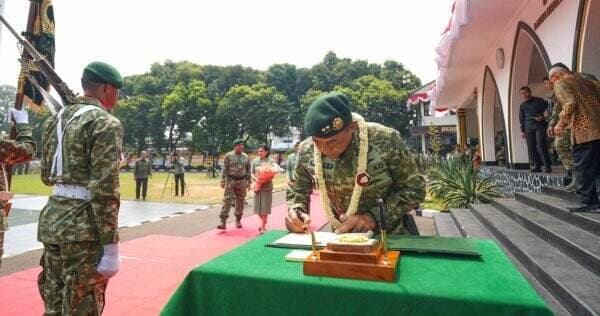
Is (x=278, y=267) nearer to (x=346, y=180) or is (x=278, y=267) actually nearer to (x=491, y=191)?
(x=346, y=180)

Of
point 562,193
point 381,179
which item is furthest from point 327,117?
point 562,193

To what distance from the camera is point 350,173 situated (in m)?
2.00

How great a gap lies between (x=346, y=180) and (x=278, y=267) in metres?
0.90

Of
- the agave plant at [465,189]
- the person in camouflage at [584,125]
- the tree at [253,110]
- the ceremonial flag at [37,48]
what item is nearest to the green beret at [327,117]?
the ceremonial flag at [37,48]

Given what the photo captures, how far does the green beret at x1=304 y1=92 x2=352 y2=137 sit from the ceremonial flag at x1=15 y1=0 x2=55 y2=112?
2.94 m

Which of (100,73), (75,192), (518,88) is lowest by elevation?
(75,192)

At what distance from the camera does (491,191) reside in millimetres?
7375

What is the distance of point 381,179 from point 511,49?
7462 millimetres

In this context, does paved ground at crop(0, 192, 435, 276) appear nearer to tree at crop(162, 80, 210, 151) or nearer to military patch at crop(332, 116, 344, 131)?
military patch at crop(332, 116, 344, 131)

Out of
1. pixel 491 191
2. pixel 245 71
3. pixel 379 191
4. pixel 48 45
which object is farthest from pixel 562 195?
pixel 245 71

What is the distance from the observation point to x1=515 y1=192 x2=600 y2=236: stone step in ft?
11.1

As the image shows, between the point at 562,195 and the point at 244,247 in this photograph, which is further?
the point at 562,195

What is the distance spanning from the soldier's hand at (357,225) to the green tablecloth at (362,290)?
1.23ft

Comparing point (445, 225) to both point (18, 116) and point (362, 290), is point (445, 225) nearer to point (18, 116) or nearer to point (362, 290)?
point (362, 290)
